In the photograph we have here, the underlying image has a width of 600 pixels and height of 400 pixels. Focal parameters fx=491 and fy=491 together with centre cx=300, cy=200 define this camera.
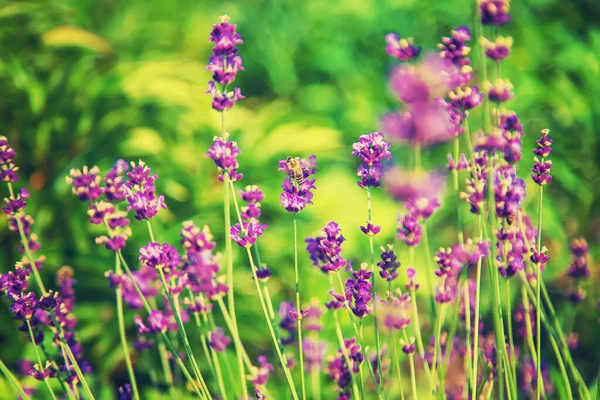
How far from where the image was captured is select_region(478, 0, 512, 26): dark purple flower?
0.61m

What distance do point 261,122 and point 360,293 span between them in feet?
4.59

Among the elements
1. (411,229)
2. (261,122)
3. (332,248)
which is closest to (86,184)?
(332,248)

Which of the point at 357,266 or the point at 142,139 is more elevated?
the point at 142,139

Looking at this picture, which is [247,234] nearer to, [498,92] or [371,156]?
[371,156]

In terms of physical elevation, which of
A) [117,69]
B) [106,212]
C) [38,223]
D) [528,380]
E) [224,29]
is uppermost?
[117,69]

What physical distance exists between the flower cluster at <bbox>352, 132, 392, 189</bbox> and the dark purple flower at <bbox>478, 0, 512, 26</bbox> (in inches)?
9.9

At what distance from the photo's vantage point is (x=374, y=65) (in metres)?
2.39

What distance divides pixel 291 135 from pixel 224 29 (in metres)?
1.23

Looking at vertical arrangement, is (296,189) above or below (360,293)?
above

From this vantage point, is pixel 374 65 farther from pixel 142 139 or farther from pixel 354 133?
pixel 142 139

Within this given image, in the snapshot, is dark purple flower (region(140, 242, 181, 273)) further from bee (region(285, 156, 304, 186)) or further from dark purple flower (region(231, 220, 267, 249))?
bee (region(285, 156, 304, 186))

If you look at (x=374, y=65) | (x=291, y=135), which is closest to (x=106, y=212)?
(x=291, y=135)

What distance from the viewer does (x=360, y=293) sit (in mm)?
855

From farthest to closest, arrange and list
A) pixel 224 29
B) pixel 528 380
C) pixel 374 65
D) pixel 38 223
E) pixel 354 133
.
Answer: pixel 374 65 < pixel 354 133 < pixel 38 223 < pixel 528 380 < pixel 224 29
